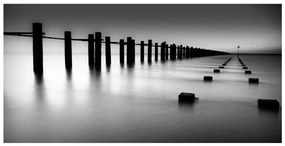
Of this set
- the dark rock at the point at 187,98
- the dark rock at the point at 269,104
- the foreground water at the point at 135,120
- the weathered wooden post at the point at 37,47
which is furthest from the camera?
the weathered wooden post at the point at 37,47

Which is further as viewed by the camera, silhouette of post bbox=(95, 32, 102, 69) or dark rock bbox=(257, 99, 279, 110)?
silhouette of post bbox=(95, 32, 102, 69)

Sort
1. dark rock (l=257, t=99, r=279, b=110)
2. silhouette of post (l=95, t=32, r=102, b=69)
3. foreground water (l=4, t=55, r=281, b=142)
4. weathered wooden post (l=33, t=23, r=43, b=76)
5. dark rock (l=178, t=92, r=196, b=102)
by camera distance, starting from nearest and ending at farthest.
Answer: foreground water (l=4, t=55, r=281, b=142), dark rock (l=257, t=99, r=279, b=110), dark rock (l=178, t=92, r=196, b=102), weathered wooden post (l=33, t=23, r=43, b=76), silhouette of post (l=95, t=32, r=102, b=69)

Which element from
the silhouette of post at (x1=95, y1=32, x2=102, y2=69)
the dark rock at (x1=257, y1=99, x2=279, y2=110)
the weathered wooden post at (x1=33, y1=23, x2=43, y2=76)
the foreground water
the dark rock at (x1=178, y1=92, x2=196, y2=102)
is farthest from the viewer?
the silhouette of post at (x1=95, y1=32, x2=102, y2=69)

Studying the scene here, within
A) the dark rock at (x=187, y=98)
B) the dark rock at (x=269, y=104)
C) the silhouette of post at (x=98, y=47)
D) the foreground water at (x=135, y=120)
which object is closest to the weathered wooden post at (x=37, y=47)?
the silhouette of post at (x=98, y=47)

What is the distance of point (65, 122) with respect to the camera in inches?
85.0

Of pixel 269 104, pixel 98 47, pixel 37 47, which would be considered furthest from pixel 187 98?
pixel 98 47

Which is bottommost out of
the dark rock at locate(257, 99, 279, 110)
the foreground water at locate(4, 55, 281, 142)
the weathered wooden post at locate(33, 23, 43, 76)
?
the foreground water at locate(4, 55, 281, 142)

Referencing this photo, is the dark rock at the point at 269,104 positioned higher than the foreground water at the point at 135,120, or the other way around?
the dark rock at the point at 269,104

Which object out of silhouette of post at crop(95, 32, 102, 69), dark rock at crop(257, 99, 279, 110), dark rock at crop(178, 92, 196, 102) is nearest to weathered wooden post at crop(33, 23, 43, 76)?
silhouette of post at crop(95, 32, 102, 69)

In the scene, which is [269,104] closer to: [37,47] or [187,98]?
[187,98]

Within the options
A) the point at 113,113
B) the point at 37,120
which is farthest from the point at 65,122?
the point at 113,113

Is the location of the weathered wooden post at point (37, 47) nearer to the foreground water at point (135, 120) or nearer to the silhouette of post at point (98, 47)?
the silhouette of post at point (98, 47)

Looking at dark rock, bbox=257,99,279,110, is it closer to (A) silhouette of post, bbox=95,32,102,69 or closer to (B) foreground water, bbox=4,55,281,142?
(B) foreground water, bbox=4,55,281,142

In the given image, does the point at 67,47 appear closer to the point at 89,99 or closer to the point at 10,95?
the point at 10,95
